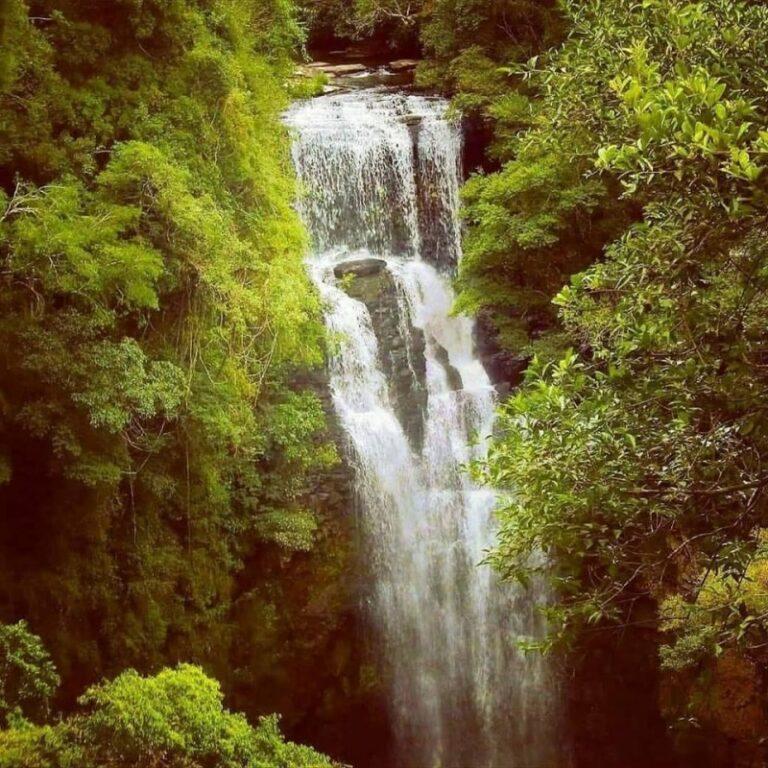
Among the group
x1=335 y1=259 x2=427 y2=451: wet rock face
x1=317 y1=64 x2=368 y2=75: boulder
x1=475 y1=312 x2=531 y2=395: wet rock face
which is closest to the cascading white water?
x1=335 y1=259 x2=427 y2=451: wet rock face

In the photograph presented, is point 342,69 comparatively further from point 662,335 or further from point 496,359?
point 662,335

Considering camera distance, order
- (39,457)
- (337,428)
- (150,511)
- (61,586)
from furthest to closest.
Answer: (337,428), (150,511), (61,586), (39,457)

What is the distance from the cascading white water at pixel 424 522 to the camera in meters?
13.0

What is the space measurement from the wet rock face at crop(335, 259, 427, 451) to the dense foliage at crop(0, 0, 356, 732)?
7.61 feet

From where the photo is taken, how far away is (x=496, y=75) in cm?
1600

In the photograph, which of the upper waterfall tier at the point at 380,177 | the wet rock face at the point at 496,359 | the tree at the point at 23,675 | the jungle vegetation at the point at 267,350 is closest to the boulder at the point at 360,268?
the upper waterfall tier at the point at 380,177

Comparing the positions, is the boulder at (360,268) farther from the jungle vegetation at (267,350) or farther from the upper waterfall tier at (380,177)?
the jungle vegetation at (267,350)

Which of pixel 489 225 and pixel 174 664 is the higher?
pixel 489 225

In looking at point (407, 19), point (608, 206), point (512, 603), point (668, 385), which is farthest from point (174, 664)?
point (407, 19)

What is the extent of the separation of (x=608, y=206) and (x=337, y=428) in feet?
20.5

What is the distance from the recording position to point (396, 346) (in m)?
14.1

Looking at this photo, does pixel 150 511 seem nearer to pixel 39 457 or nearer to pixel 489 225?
pixel 39 457

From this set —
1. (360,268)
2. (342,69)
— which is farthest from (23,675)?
(342,69)

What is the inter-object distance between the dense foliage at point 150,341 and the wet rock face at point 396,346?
232 centimetres
